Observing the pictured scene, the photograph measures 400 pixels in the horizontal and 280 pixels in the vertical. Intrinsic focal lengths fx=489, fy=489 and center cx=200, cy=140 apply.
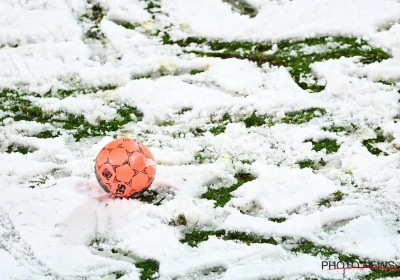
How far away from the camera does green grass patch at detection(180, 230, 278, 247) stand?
3.10m

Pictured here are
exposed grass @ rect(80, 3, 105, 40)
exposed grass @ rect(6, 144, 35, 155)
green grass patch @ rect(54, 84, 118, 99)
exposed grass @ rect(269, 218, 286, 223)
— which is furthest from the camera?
exposed grass @ rect(80, 3, 105, 40)

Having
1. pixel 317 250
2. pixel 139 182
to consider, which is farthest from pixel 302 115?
pixel 139 182

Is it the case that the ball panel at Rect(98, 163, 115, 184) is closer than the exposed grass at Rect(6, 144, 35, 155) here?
→ Yes

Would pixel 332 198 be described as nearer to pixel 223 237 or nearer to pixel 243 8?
pixel 223 237

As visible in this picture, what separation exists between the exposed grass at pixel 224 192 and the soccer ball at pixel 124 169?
453 mm

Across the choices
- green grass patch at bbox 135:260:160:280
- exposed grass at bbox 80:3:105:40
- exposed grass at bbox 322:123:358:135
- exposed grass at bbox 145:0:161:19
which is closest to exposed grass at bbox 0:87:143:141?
exposed grass at bbox 80:3:105:40

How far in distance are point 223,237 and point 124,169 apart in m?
0.80

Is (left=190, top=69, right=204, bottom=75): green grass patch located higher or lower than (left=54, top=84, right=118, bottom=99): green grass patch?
higher

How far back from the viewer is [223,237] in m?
3.15

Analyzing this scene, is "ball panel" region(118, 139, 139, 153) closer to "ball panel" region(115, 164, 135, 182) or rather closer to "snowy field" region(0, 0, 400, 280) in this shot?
"ball panel" region(115, 164, 135, 182)

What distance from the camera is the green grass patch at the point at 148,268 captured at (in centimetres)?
287

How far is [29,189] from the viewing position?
11.7ft

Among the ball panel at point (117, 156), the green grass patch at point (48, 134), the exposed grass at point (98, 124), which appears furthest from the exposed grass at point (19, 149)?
the ball panel at point (117, 156)

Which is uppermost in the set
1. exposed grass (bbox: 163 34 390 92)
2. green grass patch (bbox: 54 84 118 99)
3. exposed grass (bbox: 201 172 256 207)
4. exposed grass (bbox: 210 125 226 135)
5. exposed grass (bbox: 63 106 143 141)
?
exposed grass (bbox: 163 34 390 92)
